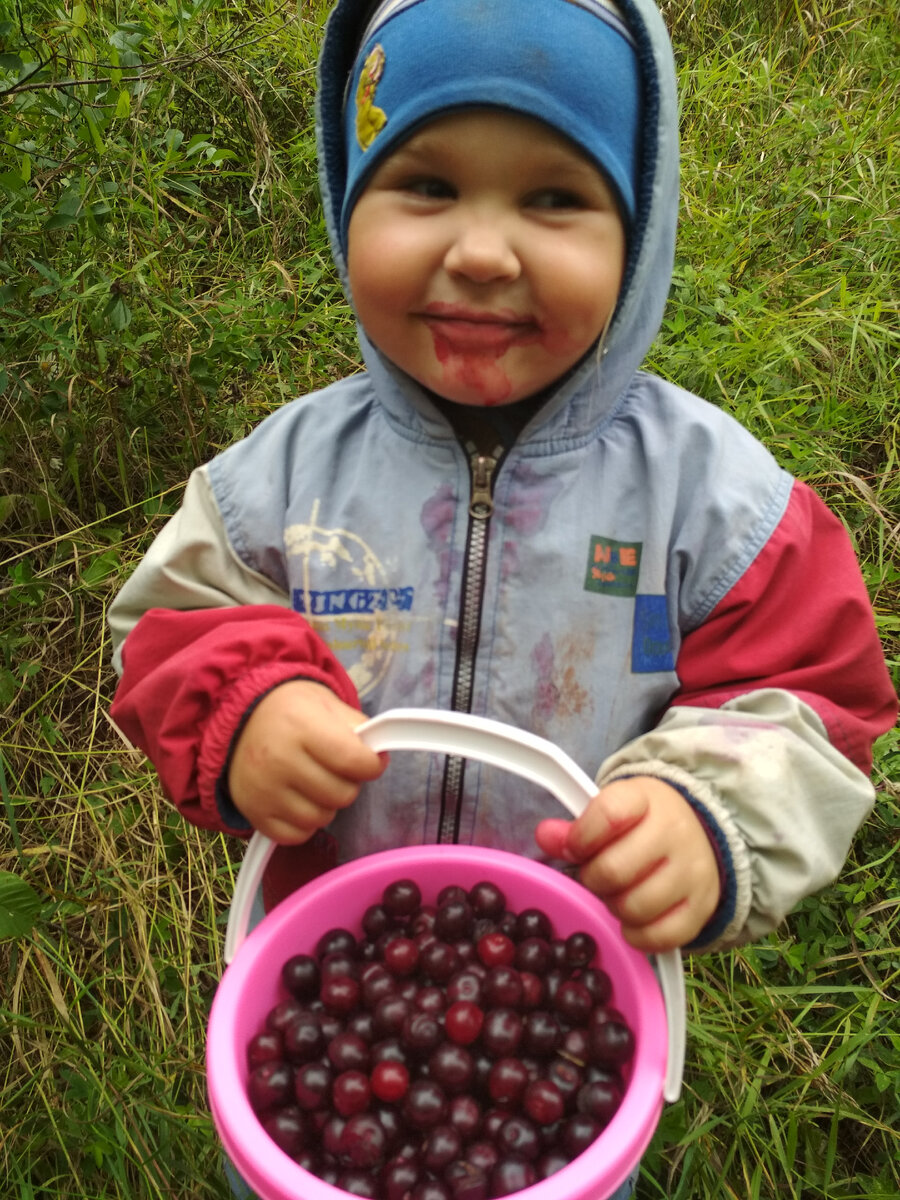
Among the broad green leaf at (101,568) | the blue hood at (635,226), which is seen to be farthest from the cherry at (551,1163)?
the broad green leaf at (101,568)

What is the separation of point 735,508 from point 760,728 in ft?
1.02

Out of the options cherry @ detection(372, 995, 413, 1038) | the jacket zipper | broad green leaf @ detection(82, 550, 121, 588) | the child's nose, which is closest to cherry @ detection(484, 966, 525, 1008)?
cherry @ detection(372, 995, 413, 1038)

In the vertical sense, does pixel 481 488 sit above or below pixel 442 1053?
above

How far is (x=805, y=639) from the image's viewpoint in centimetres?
121

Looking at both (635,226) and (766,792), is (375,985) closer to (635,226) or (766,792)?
(766,792)

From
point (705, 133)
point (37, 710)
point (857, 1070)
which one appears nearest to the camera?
point (857, 1070)

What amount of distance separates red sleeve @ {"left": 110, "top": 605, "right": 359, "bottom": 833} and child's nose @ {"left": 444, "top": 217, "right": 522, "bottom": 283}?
49 centimetres

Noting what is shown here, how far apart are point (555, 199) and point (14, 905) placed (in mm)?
1267

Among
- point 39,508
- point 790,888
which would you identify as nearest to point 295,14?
point 39,508

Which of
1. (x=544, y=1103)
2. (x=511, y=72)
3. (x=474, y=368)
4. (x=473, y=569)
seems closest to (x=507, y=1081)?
(x=544, y=1103)

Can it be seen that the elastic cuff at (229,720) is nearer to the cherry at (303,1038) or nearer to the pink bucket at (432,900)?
the pink bucket at (432,900)

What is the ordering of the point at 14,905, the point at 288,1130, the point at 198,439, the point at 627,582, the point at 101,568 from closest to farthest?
1. the point at 288,1130
2. the point at 627,582
3. the point at 14,905
4. the point at 101,568
5. the point at 198,439

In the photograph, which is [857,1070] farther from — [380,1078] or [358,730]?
[358,730]

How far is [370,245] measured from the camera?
1113mm
